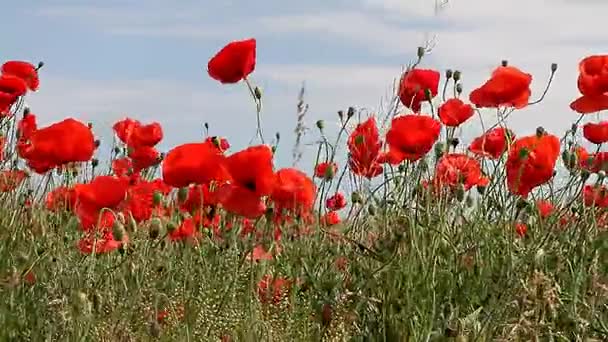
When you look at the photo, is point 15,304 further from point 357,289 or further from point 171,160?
point 357,289

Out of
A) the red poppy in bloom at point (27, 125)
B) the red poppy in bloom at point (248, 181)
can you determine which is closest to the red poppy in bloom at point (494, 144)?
the red poppy in bloom at point (248, 181)

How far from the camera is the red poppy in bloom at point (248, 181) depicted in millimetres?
2922

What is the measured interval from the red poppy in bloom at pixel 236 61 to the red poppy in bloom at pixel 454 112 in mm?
684

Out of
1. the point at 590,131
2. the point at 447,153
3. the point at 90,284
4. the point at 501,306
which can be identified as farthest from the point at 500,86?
the point at 90,284

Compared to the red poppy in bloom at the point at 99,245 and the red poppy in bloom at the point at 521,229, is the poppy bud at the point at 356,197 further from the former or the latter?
the red poppy in bloom at the point at 99,245

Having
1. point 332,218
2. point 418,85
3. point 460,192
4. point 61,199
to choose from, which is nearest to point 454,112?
point 418,85

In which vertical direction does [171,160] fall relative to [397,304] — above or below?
above

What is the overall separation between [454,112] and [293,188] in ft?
2.91

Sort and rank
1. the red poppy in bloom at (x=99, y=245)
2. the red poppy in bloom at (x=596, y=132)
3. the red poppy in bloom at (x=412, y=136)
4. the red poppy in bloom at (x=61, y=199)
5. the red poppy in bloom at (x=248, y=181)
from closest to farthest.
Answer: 1. the red poppy in bloom at (x=248, y=181)
2. the red poppy in bloom at (x=99, y=245)
3. the red poppy in bloom at (x=412, y=136)
4. the red poppy in bloom at (x=61, y=199)
5. the red poppy in bloom at (x=596, y=132)

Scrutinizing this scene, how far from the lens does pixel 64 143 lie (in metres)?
3.33

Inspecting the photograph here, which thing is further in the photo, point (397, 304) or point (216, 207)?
point (216, 207)

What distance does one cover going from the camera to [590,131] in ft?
14.0

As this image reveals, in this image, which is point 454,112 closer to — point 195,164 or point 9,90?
point 195,164

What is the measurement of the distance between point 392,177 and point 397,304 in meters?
0.71
